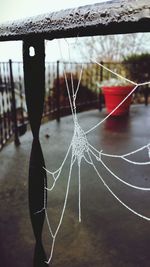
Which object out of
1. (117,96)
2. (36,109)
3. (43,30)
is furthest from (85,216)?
(117,96)

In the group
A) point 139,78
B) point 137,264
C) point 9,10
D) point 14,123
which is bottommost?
point 137,264

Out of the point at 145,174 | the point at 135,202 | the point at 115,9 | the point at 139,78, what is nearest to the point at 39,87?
the point at 115,9

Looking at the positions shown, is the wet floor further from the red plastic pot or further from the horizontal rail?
the red plastic pot

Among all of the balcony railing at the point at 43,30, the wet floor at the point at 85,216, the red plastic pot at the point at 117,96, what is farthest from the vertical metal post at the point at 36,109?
the red plastic pot at the point at 117,96

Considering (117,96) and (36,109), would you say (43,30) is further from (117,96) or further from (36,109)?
(117,96)

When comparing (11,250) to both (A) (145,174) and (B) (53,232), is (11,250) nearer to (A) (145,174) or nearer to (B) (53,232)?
(B) (53,232)

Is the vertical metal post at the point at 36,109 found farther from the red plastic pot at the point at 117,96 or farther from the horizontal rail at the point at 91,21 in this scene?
the red plastic pot at the point at 117,96

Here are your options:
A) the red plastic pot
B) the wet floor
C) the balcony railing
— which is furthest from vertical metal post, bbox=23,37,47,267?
the red plastic pot
